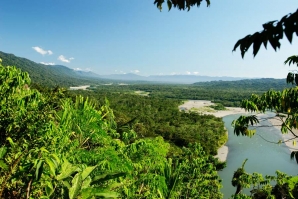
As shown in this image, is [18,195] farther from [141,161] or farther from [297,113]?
[297,113]

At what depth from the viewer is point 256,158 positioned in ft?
98.6

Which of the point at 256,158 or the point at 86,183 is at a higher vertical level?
the point at 86,183

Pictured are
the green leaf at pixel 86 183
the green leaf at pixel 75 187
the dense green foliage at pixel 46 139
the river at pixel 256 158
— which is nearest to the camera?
the green leaf at pixel 75 187

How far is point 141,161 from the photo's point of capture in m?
3.93

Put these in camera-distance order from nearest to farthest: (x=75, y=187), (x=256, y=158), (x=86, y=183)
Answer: (x=75, y=187), (x=86, y=183), (x=256, y=158)

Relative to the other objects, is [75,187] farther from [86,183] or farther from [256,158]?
[256,158]

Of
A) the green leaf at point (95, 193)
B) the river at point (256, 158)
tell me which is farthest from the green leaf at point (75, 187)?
the river at point (256, 158)

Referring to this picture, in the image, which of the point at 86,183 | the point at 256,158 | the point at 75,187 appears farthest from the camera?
the point at 256,158

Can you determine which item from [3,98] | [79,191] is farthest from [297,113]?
[3,98]

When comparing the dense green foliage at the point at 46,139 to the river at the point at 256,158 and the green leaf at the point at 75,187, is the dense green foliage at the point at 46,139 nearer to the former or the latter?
the green leaf at the point at 75,187

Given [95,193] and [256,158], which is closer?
[95,193]

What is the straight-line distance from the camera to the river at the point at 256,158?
25.6 metres

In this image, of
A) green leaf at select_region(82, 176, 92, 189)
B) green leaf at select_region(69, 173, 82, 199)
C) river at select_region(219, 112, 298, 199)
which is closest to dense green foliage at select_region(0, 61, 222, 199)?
green leaf at select_region(82, 176, 92, 189)

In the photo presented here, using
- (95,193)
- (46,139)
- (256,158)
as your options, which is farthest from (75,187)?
(256,158)
